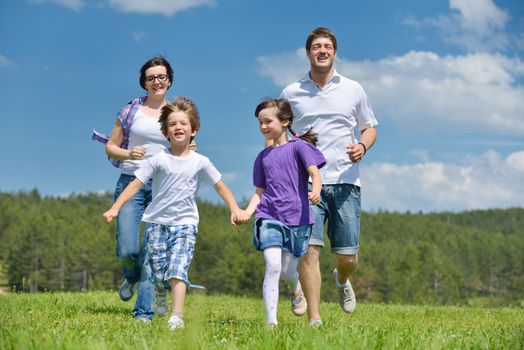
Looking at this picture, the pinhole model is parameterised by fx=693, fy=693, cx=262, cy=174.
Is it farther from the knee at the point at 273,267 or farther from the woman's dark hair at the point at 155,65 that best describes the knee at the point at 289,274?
the woman's dark hair at the point at 155,65

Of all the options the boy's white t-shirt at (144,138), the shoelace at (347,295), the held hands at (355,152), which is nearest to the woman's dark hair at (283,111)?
the held hands at (355,152)

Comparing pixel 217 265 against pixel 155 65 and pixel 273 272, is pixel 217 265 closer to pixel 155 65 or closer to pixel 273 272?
pixel 155 65

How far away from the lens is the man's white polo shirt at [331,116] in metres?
7.72

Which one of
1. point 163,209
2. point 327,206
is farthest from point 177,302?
point 327,206

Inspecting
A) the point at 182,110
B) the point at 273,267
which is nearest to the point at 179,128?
the point at 182,110

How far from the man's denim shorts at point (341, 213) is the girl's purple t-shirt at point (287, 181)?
0.56 metres

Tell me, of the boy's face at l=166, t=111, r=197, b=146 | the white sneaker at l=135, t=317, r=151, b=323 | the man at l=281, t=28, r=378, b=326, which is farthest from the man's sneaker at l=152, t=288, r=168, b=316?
the man at l=281, t=28, r=378, b=326

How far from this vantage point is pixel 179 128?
24.9ft

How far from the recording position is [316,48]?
792 centimetres

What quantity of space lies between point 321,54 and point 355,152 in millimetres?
1245

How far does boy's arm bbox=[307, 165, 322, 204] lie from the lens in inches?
265

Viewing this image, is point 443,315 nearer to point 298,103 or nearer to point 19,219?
point 298,103

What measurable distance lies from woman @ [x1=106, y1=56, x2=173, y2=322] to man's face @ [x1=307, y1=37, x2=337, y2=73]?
1.85 meters

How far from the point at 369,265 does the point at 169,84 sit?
443 ft
